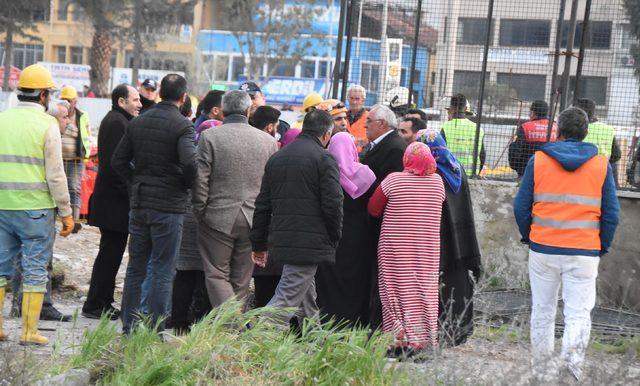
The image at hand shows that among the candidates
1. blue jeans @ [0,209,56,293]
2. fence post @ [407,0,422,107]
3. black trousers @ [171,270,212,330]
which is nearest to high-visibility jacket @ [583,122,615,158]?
fence post @ [407,0,422,107]

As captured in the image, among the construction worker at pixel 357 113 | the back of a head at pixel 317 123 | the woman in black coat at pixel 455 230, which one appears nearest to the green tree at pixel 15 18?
the construction worker at pixel 357 113

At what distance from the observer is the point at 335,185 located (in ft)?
25.5

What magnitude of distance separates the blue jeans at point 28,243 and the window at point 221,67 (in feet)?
194

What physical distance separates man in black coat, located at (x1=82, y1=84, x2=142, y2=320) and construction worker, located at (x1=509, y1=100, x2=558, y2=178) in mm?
4471

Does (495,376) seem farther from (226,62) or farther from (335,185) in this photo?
(226,62)

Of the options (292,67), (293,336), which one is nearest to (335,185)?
(293,336)

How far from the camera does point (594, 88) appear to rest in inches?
462

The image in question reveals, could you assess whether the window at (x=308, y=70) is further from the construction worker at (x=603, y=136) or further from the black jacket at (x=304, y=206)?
the black jacket at (x=304, y=206)

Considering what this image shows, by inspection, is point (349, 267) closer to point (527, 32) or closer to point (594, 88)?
point (594, 88)

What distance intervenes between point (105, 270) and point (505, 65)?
5.55 meters

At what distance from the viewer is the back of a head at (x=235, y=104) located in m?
8.33

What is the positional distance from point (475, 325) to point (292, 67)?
2346 inches

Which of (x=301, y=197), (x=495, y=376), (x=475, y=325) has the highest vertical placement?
(x=301, y=197)

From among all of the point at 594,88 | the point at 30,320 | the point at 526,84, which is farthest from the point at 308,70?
the point at 30,320
